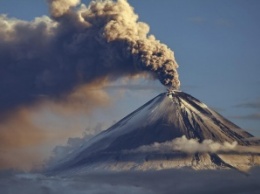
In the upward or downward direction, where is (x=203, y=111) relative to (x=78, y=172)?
upward

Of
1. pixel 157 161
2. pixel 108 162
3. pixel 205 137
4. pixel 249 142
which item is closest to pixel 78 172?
pixel 108 162

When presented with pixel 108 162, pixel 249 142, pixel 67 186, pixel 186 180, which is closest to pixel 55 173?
pixel 67 186

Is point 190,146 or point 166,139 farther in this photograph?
point 166,139

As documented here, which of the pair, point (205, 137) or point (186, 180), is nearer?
point (205, 137)

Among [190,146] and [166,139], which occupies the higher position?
[166,139]

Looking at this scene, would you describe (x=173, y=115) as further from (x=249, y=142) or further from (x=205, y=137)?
(x=249, y=142)

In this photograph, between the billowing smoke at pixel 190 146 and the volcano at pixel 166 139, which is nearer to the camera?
the billowing smoke at pixel 190 146
